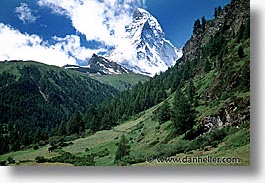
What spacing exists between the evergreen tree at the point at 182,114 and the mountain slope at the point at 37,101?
3.01 feet

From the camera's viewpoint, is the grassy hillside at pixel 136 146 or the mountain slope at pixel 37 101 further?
the mountain slope at pixel 37 101

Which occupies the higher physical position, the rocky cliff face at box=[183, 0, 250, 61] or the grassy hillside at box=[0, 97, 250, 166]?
the rocky cliff face at box=[183, 0, 250, 61]

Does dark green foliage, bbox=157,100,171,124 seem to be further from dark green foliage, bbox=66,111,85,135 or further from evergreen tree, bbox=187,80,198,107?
dark green foliage, bbox=66,111,85,135

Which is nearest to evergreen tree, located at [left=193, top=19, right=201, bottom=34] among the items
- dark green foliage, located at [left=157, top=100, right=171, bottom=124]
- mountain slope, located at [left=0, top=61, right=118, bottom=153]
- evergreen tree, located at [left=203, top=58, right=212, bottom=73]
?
Result: evergreen tree, located at [left=203, top=58, right=212, bottom=73]

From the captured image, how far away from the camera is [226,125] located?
5602 mm

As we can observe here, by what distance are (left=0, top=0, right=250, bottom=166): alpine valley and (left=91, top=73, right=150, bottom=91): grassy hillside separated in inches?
1.2

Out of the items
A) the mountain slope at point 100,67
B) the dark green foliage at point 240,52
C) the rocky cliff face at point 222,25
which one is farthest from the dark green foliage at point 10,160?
the dark green foliage at point 240,52

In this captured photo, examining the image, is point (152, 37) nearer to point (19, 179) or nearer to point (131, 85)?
point (131, 85)

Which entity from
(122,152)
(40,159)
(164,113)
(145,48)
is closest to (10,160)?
(40,159)

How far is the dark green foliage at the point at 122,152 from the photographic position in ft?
19.0

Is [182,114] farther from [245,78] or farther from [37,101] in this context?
[37,101]

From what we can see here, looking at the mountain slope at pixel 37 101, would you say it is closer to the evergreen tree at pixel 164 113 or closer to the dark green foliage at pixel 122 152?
the dark green foliage at pixel 122 152

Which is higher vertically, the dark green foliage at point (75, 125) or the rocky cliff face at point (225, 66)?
the rocky cliff face at point (225, 66)

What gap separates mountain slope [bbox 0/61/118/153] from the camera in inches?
234
